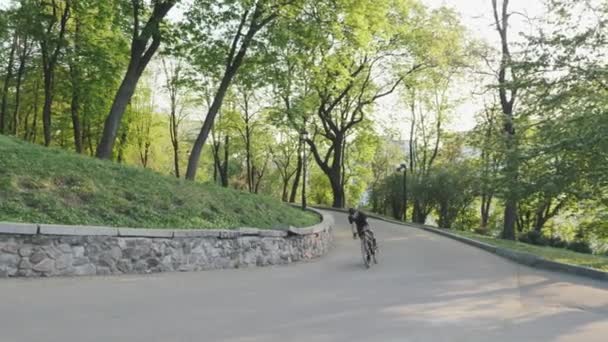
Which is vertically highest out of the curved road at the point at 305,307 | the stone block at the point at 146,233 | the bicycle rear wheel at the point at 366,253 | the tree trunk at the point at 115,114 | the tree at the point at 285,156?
the tree at the point at 285,156

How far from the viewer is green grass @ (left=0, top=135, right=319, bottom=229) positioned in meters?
9.10

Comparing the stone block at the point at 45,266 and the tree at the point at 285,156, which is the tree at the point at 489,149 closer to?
the stone block at the point at 45,266

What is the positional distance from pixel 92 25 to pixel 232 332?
71.6 feet

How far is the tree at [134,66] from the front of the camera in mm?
15875

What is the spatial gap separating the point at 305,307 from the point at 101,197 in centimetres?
555

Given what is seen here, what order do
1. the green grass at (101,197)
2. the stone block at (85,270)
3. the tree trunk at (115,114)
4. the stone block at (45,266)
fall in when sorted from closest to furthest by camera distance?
the stone block at (45,266), the stone block at (85,270), the green grass at (101,197), the tree trunk at (115,114)

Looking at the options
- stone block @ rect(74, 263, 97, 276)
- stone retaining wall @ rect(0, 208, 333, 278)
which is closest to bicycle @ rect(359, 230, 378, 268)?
stone retaining wall @ rect(0, 208, 333, 278)

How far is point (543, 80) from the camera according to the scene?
14.2 metres

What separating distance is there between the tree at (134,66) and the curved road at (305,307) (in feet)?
25.5

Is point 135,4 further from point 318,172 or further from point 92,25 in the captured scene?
point 318,172

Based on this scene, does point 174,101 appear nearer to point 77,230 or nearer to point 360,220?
point 360,220

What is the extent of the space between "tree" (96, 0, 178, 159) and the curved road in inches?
306

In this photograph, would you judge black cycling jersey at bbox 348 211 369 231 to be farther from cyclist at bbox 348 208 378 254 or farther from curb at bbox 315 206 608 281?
curb at bbox 315 206 608 281

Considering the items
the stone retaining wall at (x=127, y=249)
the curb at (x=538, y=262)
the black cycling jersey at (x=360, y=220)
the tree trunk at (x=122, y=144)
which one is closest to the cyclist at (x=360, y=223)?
the black cycling jersey at (x=360, y=220)
